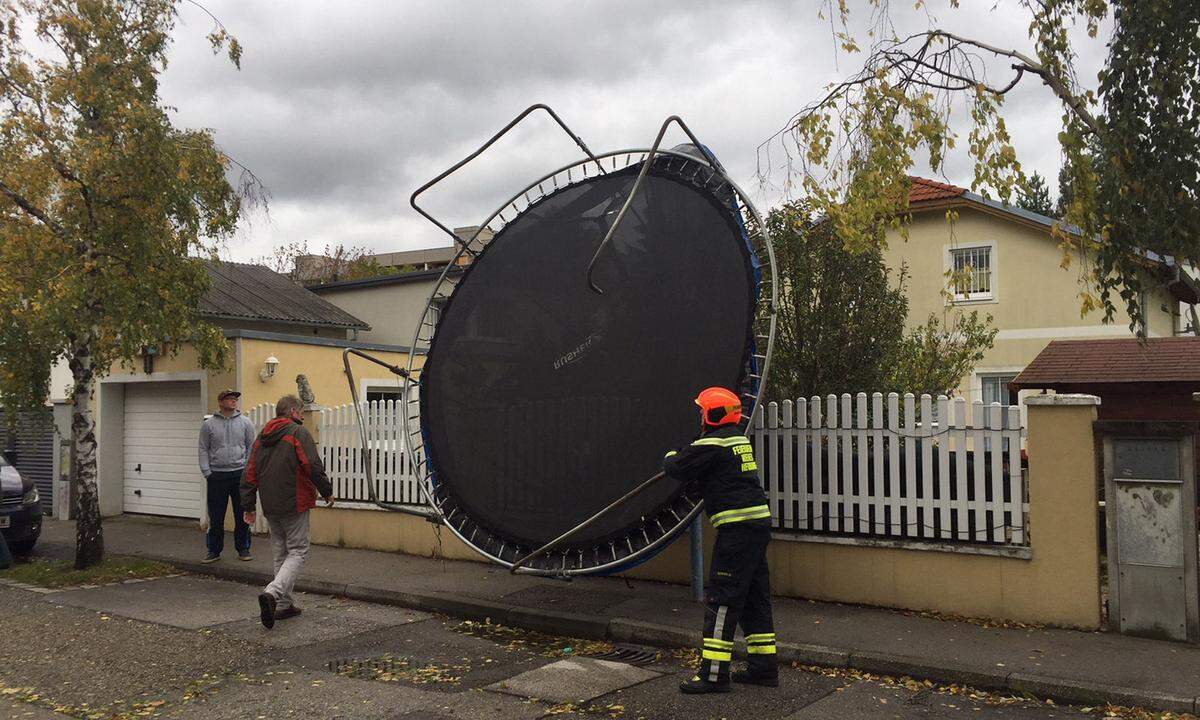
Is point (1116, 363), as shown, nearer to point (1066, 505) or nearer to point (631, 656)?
point (1066, 505)

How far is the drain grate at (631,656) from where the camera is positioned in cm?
644

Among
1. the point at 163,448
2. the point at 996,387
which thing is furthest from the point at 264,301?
the point at 996,387

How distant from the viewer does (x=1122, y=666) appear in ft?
18.6

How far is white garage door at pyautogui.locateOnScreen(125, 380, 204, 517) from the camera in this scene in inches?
573

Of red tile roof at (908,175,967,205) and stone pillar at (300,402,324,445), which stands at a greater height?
red tile roof at (908,175,967,205)

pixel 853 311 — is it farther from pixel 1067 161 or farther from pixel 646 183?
pixel 646 183

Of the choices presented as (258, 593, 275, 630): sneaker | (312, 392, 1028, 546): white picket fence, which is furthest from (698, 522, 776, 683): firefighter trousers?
(258, 593, 275, 630): sneaker

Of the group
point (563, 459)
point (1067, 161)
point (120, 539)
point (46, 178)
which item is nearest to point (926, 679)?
point (563, 459)

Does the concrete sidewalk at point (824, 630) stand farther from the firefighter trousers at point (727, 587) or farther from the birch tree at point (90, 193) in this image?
the birch tree at point (90, 193)

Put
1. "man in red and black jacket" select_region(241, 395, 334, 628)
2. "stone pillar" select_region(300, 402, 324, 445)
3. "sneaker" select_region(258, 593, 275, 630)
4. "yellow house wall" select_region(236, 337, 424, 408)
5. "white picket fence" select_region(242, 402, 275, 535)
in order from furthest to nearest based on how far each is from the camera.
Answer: "yellow house wall" select_region(236, 337, 424, 408)
"white picket fence" select_region(242, 402, 275, 535)
"stone pillar" select_region(300, 402, 324, 445)
"man in red and black jacket" select_region(241, 395, 334, 628)
"sneaker" select_region(258, 593, 275, 630)

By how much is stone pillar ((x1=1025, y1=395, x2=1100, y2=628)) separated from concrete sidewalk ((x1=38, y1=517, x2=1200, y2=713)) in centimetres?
24

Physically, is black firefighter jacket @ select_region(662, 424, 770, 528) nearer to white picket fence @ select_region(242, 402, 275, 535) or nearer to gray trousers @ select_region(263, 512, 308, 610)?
gray trousers @ select_region(263, 512, 308, 610)

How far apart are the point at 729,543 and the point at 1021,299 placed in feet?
54.0

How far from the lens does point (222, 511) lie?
34.9 ft
